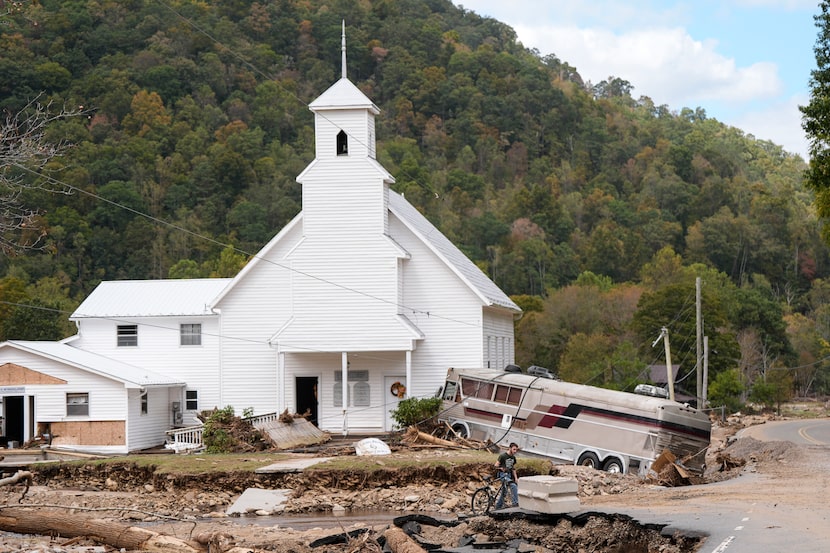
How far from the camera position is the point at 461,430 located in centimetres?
3872

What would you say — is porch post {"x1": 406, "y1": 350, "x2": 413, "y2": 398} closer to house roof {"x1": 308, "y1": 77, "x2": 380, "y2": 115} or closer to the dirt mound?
house roof {"x1": 308, "y1": 77, "x2": 380, "y2": 115}

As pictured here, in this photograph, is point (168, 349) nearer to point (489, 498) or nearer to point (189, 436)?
point (189, 436)

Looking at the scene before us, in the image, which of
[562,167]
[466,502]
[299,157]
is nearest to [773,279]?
[562,167]

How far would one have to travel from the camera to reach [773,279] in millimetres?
137500

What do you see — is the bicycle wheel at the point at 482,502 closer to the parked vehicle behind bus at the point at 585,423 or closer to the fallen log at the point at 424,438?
the parked vehicle behind bus at the point at 585,423

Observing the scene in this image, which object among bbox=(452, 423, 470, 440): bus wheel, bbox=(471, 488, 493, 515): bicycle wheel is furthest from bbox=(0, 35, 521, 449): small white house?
bbox=(471, 488, 493, 515): bicycle wheel

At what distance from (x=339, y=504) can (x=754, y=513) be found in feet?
38.1

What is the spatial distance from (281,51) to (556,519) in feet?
432

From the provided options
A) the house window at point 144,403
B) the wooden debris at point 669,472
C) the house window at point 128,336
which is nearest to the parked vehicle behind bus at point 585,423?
the wooden debris at point 669,472

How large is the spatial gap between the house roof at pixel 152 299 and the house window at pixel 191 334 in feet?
2.37

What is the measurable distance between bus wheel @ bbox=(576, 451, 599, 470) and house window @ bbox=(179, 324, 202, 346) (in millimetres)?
20045

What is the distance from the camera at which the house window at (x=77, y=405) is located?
4175cm

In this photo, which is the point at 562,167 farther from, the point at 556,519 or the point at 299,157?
the point at 556,519

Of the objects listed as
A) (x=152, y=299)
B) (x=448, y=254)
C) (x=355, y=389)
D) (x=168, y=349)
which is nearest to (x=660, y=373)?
(x=448, y=254)
